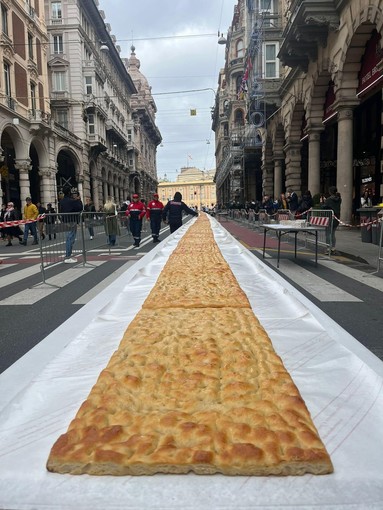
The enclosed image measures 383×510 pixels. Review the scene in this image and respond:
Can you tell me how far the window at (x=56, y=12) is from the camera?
122 feet

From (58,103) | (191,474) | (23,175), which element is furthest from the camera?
(58,103)

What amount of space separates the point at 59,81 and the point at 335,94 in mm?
29914

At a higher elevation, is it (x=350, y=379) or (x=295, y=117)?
(x=295, y=117)

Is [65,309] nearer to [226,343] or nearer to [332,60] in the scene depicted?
[226,343]

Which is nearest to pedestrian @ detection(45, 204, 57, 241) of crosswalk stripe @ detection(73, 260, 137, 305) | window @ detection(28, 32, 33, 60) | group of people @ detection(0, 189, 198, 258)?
group of people @ detection(0, 189, 198, 258)

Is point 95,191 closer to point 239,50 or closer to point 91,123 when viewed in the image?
point 91,123

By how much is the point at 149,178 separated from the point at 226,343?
93506 mm

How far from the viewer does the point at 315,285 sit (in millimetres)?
6879

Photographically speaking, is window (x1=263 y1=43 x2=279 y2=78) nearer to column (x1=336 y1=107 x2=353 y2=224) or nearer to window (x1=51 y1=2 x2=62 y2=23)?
column (x1=336 y1=107 x2=353 y2=224)

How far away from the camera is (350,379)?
5.56 ft

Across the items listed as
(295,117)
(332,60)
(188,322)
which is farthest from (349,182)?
(188,322)

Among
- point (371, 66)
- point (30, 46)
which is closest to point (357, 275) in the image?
point (371, 66)

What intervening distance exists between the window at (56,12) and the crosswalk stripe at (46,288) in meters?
36.6

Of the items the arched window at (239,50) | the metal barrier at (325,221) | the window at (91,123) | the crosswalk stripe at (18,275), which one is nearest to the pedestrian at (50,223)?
the crosswalk stripe at (18,275)
